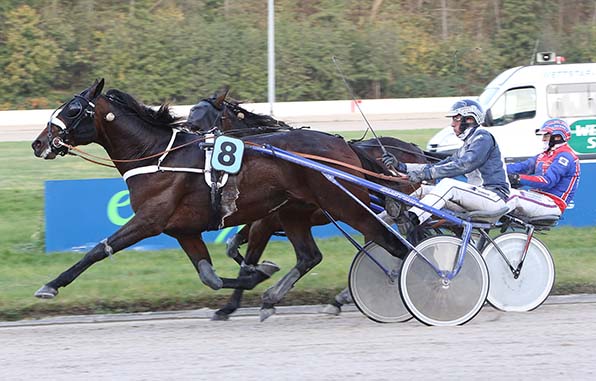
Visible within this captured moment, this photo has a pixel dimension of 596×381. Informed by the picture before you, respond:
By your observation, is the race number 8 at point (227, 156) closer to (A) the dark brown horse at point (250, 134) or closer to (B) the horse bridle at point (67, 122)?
(A) the dark brown horse at point (250, 134)

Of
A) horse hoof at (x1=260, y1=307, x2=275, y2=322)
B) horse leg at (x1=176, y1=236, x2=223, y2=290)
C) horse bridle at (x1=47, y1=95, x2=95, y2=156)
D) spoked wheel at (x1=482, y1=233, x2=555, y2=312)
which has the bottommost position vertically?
horse hoof at (x1=260, y1=307, x2=275, y2=322)

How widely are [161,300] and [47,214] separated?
2.72 meters

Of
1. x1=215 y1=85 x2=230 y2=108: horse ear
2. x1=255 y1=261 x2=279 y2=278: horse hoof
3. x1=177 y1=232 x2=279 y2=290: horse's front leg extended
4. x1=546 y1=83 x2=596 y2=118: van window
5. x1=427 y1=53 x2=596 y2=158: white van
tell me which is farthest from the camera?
x1=546 y1=83 x2=596 y2=118: van window

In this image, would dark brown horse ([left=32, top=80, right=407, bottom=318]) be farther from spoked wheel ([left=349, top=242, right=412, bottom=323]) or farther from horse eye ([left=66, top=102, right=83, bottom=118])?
spoked wheel ([left=349, top=242, right=412, bottom=323])

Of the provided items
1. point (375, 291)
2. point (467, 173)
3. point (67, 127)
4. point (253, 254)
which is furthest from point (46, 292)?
point (467, 173)

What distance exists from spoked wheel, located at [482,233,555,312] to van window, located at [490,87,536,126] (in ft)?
34.5

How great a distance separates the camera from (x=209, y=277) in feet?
25.0

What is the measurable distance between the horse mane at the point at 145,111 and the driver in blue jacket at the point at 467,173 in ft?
5.94

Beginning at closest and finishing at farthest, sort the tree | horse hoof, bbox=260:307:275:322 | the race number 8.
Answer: the race number 8 < horse hoof, bbox=260:307:275:322 < the tree

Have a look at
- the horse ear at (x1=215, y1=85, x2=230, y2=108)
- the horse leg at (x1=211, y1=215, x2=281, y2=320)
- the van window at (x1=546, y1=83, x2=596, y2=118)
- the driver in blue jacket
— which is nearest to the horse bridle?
the horse leg at (x1=211, y1=215, x2=281, y2=320)

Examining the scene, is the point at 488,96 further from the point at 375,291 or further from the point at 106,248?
the point at 106,248

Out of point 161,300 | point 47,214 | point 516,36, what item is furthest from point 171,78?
point 161,300

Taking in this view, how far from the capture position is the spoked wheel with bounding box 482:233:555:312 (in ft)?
26.4

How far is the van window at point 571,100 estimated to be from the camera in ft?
60.1
